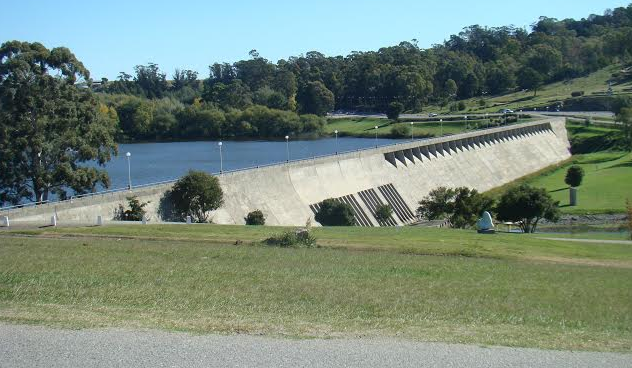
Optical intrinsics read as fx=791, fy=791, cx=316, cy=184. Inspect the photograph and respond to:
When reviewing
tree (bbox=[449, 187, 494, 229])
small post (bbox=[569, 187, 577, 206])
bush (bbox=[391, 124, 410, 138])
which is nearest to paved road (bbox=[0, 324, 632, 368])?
tree (bbox=[449, 187, 494, 229])

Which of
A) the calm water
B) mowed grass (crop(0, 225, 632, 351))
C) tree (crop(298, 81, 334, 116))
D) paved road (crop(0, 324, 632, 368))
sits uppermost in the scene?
tree (crop(298, 81, 334, 116))

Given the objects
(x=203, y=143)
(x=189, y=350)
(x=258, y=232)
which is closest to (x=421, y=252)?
(x=258, y=232)

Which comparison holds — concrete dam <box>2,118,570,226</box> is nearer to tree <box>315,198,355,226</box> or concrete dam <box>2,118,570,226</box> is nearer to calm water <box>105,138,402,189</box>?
tree <box>315,198,355,226</box>

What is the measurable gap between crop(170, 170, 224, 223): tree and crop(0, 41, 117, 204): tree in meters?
6.36

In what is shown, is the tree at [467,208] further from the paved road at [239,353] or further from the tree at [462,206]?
the paved road at [239,353]

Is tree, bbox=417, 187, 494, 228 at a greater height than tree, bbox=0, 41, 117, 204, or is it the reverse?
tree, bbox=0, 41, 117, 204

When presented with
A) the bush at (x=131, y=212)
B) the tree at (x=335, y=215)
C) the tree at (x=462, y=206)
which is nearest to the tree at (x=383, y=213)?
the tree at (x=462, y=206)

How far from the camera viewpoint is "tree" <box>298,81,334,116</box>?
153750mm

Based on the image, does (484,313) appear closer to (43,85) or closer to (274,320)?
(274,320)

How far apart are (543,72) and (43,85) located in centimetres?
13998

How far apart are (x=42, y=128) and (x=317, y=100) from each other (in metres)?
109

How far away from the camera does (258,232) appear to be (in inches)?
1246

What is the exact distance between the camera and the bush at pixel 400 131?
12550 centimetres

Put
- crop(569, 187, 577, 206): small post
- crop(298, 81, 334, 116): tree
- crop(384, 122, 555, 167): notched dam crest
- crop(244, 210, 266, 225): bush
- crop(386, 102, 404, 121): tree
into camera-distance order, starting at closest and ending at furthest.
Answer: crop(244, 210, 266, 225): bush
crop(569, 187, 577, 206): small post
crop(384, 122, 555, 167): notched dam crest
crop(386, 102, 404, 121): tree
crop(298, 81, 334, 116): tree
